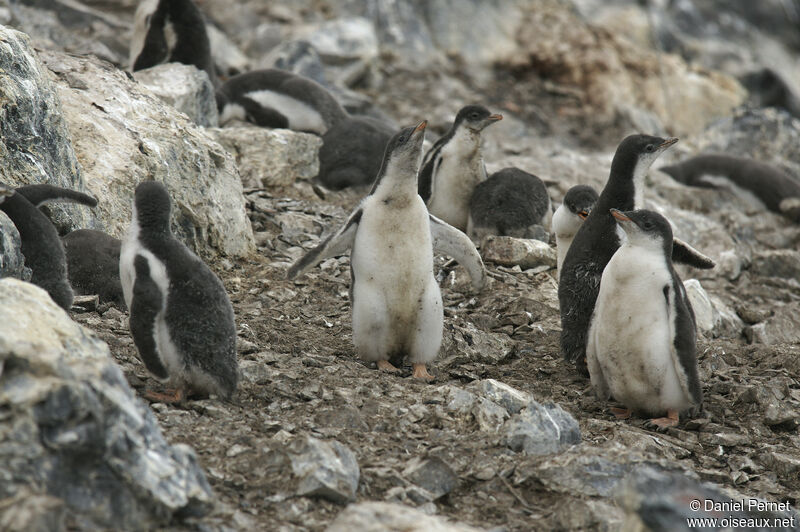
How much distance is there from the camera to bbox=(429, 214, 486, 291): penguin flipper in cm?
671

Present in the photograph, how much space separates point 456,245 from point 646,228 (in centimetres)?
145

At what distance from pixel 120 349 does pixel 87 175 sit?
6.58 feet

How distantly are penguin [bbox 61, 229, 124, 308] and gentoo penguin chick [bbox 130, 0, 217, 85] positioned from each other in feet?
17.3

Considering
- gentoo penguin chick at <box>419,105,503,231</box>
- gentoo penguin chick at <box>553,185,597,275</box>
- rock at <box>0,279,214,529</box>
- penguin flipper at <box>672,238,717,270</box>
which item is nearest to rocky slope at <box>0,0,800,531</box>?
rock at <box>0,279,214,529</box>

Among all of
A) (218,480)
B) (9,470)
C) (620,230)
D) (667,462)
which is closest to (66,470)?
(9,470)

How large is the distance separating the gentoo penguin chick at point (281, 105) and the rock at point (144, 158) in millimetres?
2850

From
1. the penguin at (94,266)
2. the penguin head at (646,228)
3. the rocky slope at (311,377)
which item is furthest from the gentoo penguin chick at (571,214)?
the penguin at (94,266)

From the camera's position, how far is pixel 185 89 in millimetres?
9633

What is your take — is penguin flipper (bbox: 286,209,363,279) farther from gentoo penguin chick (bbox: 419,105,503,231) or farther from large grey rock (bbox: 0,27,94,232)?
gentoo penguin chick (bbox: 419,105,503,231)

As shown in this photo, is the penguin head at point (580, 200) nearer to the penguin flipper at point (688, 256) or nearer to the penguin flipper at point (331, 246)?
the penguin flipper at point (688, 256)

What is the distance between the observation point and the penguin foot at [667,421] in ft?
18.9

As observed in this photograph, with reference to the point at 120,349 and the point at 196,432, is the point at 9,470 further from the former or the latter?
the point at 120,349

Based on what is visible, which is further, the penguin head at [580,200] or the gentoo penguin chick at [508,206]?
the gentoo penguin chick at [508,206]

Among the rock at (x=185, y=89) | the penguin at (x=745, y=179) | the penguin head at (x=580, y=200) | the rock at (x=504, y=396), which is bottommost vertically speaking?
the rock at (x=504, y=396)
